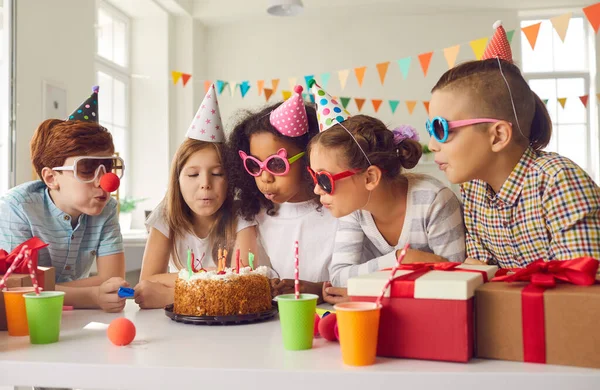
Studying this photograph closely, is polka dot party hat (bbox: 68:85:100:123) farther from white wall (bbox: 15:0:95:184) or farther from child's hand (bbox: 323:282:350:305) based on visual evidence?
white wall (bbox: 15:0:95:184)

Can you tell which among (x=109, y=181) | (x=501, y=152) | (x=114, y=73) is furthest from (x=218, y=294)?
(x=114, y=73)

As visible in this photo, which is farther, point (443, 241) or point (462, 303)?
point (443, 241)

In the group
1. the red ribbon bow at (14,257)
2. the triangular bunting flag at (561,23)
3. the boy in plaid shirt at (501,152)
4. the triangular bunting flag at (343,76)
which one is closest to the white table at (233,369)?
the red ribbon bow at (14,257)

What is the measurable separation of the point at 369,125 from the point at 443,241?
1.26 ft

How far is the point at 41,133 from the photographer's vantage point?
186 cm

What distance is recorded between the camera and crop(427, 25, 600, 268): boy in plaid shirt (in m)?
1.33

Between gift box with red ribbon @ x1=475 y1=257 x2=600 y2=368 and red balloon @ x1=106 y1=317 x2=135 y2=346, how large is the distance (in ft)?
2.04

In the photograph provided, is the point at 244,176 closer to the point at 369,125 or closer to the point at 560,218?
the point at 369,125

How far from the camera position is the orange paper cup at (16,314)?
1191mm

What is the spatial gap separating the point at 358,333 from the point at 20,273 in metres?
0.86

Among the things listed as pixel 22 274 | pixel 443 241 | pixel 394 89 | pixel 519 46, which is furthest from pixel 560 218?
pixel 519 46

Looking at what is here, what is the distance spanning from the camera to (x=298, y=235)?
2.08 m

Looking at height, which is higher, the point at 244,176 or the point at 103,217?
the point at 244,176

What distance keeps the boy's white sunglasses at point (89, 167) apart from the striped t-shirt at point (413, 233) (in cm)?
74
